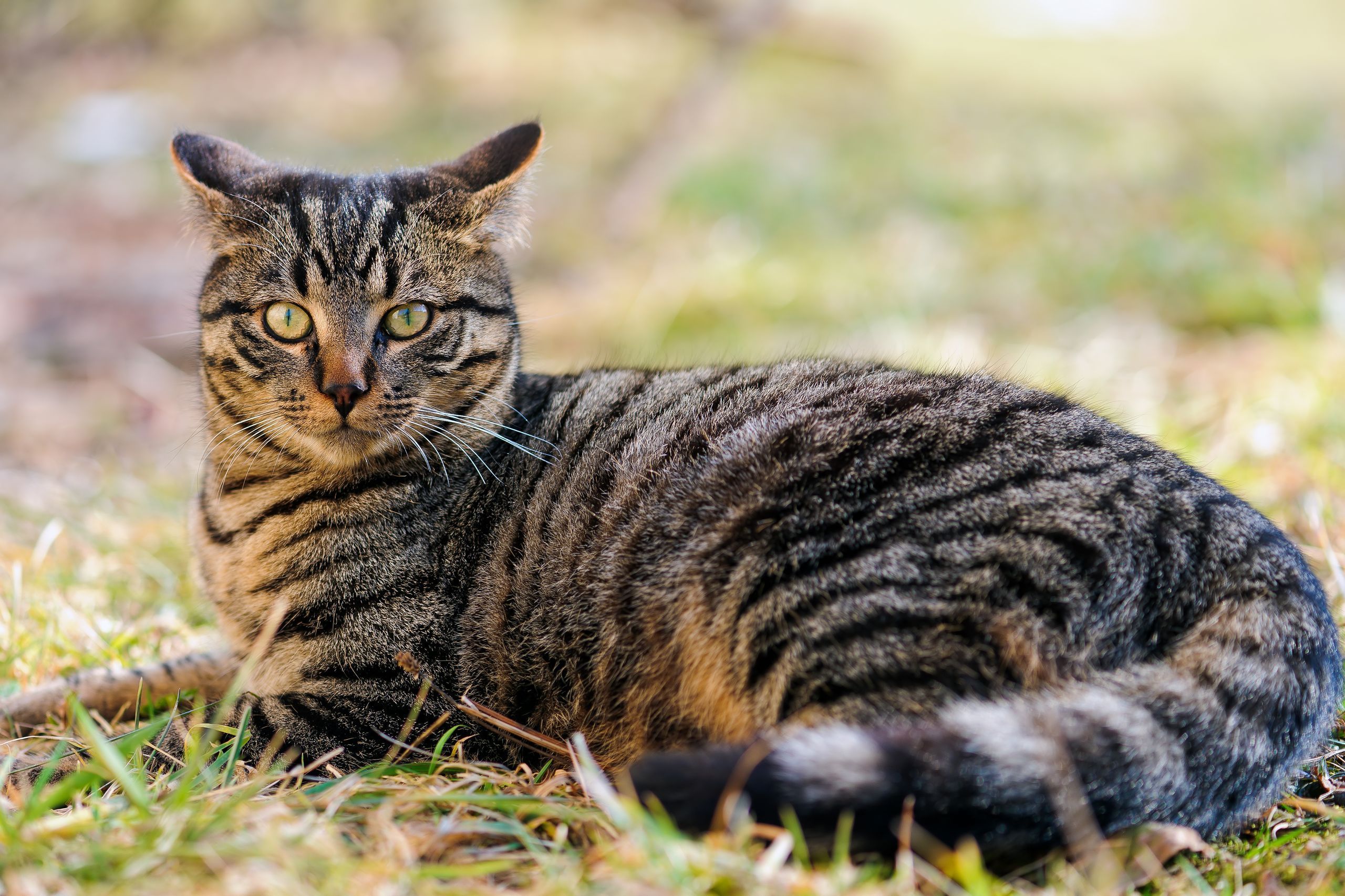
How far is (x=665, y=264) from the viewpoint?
6.68 meters

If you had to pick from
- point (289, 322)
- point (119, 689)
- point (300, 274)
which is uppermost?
point (300, 274)

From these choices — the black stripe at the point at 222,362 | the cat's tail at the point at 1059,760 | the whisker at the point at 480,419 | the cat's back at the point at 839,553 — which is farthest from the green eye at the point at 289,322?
the cat's tail at the point at 1059,760

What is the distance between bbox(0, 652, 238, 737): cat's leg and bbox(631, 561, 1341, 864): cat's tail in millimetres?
1628

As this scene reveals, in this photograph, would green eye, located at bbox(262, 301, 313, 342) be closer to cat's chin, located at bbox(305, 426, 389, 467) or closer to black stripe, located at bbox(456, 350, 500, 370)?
cat's chin, located at bbox(305, 426, 389, 467)

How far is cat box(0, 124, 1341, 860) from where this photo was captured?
5.58ft

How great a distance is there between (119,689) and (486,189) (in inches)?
64.5

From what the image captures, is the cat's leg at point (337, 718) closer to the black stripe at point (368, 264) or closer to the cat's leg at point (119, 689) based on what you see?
the cat's leg at point (119, 689)

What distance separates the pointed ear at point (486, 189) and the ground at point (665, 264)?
41 cm

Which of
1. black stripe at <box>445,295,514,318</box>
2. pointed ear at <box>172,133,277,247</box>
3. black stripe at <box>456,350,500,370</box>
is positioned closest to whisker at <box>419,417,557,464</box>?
black stripe at <box>456,350,500,370</box>

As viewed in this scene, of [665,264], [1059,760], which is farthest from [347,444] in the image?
[665,264]

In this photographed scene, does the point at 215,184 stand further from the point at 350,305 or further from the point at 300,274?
the point at 350,305

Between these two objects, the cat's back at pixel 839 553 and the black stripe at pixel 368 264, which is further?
the black stripe at pixel 368 264

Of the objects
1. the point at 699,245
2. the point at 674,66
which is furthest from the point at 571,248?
the point at 674,66

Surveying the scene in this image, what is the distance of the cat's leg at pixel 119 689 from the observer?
2633mm
